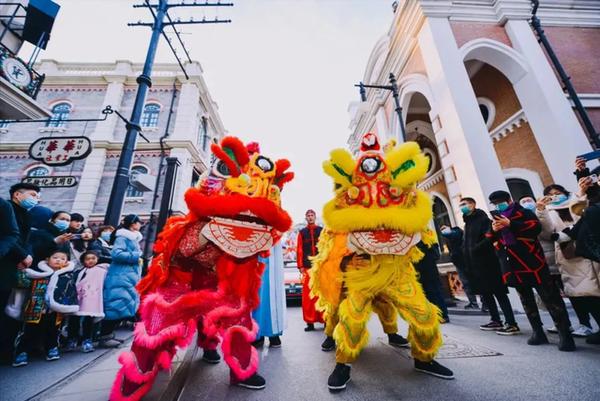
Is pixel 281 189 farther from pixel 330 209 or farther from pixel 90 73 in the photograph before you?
pixel 90 73

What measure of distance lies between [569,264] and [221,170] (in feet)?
12.6

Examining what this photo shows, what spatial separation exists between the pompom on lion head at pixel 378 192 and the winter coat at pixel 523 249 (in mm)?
1538

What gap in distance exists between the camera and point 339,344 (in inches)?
71.3

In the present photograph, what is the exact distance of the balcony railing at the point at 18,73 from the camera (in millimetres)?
4797

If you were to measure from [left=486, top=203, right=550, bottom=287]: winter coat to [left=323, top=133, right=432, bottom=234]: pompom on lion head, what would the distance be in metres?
1.54

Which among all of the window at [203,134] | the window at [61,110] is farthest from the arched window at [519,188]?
the window at [61,110]

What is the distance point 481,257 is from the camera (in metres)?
3.42

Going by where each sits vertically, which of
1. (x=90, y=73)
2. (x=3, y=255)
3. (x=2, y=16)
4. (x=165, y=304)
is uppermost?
(x=90, y=73)

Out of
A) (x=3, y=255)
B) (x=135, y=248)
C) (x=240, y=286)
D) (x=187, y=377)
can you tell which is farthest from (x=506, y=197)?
(x=3, y=255)

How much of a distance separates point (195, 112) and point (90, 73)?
21.5ft

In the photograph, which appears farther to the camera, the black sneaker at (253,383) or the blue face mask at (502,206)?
the blue face mask at (502,206)

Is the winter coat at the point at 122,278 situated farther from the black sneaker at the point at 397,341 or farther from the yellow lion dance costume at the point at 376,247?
the black sneaker at the point at 397,341

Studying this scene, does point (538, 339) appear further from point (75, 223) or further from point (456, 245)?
point (75, 223)

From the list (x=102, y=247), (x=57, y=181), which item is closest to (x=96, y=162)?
(x=57, y=181)
